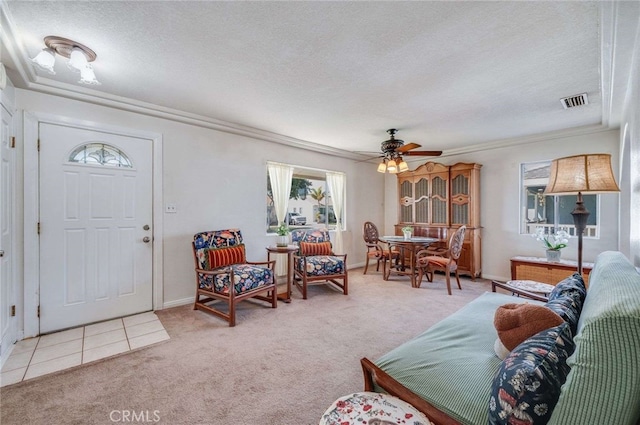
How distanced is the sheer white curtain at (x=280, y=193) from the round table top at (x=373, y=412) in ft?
11.4

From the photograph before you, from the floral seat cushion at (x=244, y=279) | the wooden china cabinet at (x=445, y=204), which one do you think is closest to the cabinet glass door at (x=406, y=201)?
the wooden china cabinet at (x=445, y=204)

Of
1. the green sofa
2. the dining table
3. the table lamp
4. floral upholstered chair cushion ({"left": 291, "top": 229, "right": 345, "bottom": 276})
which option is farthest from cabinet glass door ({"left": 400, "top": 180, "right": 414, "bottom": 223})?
the green sofa

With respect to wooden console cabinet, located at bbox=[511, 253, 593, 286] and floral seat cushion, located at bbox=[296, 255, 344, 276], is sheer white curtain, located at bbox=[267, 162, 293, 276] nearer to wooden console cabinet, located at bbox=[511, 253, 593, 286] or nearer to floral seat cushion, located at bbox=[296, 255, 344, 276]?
floral seat cushion, located at bbox=[296, 255, 344, 276]

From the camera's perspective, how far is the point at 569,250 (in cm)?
412

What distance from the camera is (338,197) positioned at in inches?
216

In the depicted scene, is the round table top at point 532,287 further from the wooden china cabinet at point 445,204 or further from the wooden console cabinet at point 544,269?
the wooden china cabinet at point 445,204

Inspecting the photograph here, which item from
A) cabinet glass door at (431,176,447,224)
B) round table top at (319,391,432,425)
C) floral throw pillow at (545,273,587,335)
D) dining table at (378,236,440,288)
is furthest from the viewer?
cabinet glass door at (431,176,447,224)

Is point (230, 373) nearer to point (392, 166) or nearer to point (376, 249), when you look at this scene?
point (392, 166)

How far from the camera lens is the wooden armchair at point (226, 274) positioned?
117 inches

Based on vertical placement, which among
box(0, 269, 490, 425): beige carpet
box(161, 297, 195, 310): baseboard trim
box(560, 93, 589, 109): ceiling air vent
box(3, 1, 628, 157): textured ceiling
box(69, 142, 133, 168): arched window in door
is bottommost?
box(0, 269, 490, 425): beige carpet

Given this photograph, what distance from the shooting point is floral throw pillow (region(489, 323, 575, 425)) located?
80 centimetres

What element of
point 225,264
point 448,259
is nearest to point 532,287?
point 448,259

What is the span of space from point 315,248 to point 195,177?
203 centimetres

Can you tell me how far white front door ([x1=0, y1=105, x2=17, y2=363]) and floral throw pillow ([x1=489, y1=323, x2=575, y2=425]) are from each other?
133 inches
